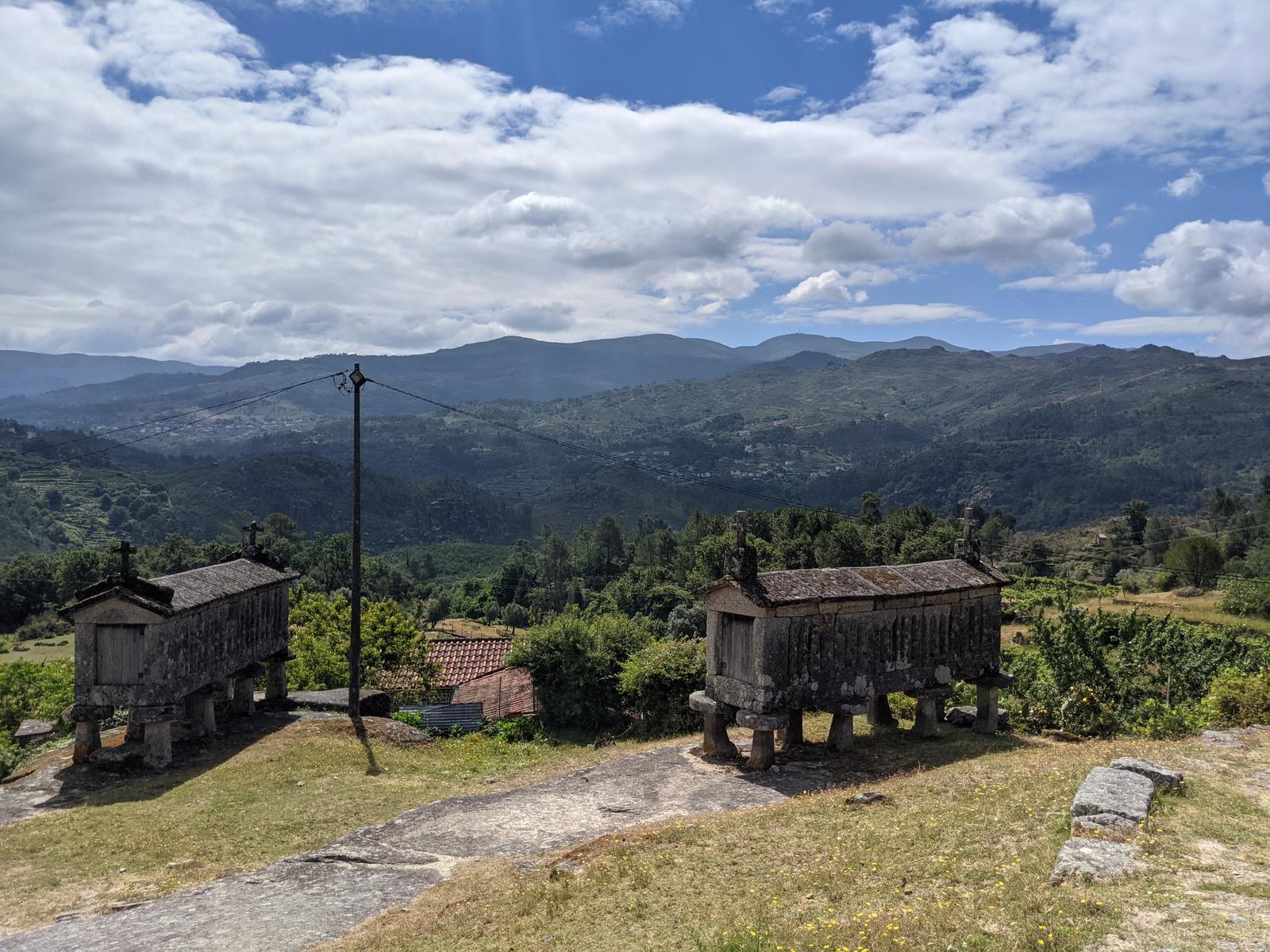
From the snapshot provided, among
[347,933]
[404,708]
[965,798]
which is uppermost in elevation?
[965,798]

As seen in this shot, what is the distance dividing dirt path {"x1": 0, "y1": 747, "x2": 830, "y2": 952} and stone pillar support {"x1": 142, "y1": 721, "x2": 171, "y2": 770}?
7.72 meters

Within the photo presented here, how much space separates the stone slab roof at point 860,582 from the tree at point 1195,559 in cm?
6117

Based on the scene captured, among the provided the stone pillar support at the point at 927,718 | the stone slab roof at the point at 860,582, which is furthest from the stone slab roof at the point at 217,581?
the stone pillar support at the point at 927,718

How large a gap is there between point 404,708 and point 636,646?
860 cm

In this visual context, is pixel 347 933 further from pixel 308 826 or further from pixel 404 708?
pixel 404 708

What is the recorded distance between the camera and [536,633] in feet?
98.5

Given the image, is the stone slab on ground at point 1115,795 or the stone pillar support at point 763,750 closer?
the stone slab on ground at point 1115,795

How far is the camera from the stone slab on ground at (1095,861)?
407 inches

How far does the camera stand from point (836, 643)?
2128cm

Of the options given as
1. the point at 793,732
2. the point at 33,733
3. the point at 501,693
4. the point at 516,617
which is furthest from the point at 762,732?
the point at 516,617

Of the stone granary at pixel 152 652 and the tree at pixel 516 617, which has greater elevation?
the stone granary at pixel 152 652

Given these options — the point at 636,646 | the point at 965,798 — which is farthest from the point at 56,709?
the point at 965,798

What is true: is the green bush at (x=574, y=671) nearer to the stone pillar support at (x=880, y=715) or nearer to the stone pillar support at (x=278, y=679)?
the stone pillar support at (x=278, y=679)

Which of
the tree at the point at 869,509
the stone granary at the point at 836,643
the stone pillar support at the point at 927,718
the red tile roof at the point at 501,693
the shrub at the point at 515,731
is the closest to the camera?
the stone granary at the point at 836,643
